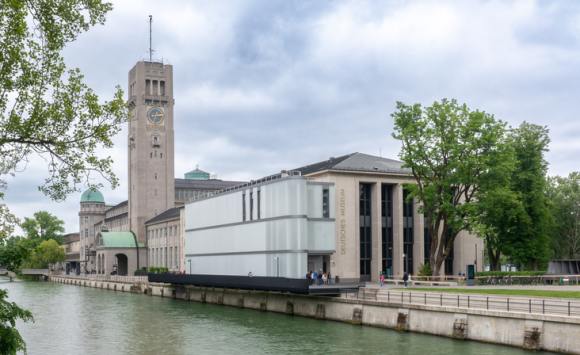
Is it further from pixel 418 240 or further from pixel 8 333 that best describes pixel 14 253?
pixel 418 240

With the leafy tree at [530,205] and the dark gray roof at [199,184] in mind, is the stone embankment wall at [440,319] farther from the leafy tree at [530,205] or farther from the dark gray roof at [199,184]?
the dark gray roof at [199,184]

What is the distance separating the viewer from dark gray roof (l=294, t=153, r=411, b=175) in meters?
70.2

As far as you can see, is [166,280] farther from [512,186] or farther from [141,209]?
[141,209]

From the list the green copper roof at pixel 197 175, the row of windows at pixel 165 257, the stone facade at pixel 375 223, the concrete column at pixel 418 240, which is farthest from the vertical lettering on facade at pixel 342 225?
the green copper roof at pixel 197 175

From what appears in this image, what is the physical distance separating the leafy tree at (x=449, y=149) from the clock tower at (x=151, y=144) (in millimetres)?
78863

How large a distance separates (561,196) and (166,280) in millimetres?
50848

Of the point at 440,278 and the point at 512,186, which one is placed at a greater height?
the point at 512,186

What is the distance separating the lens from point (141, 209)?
136 meters

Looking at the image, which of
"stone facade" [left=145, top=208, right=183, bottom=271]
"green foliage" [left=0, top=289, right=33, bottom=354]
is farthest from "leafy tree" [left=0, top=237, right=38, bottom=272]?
"stone facade" [left=145, top=208, right=183, bottom=271]

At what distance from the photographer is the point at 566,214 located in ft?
304

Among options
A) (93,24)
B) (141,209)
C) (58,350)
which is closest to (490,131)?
(58,350)

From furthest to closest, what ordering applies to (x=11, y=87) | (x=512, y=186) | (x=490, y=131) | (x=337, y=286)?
(x=512, y=186) < (x=490, y=131) < (x=337, y=286) < (x=11, y=87)

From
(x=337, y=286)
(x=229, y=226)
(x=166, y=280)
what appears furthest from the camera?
(x=166, y=280)

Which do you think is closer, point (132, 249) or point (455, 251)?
point (455, 251)
